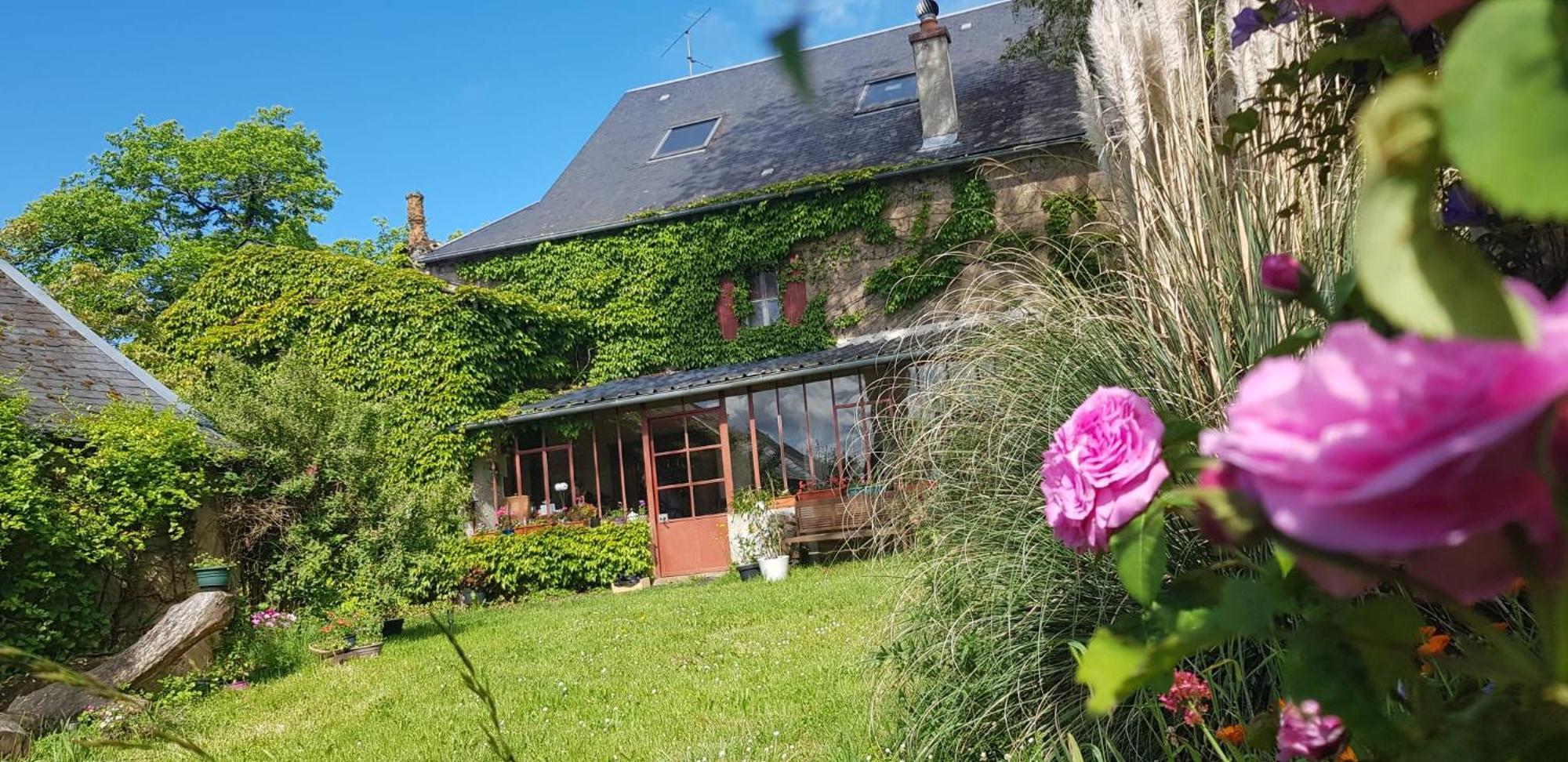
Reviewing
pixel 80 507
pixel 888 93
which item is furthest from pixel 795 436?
pixel 80 507

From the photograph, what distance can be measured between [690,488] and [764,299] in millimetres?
3342

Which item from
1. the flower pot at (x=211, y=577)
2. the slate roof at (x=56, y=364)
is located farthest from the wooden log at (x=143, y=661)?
the slate roof at (x=56, y=364)

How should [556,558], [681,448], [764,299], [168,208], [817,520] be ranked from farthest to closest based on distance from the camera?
[168,208]
[764,299]
[681,448]
[556,558]
[817,520]

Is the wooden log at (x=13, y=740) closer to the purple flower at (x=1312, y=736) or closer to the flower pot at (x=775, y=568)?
the purple flower at (x=1312, y=736)

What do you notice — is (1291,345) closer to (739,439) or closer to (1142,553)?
(1142,553)

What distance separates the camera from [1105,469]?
28.8 inches

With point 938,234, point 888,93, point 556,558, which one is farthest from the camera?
point 888,93

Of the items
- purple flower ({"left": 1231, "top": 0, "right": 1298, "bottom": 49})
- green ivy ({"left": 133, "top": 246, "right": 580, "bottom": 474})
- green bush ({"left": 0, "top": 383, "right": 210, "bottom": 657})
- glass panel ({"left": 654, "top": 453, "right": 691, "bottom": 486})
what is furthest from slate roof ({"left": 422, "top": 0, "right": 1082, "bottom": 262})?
purple flower ({"left": 1231, "top": 0, "right": 1298, "bottom": 49})

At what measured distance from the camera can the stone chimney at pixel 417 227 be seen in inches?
652

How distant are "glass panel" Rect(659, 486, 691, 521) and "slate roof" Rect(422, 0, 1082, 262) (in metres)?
4.40

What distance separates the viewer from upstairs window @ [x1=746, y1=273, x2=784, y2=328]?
14633mm

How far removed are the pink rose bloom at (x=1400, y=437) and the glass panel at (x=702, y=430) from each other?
1239 centimetres

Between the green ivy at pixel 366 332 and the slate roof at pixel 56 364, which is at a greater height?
the green ivy at pixel 366 332

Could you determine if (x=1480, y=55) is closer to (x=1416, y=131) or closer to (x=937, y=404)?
(x=1416, y=131)
